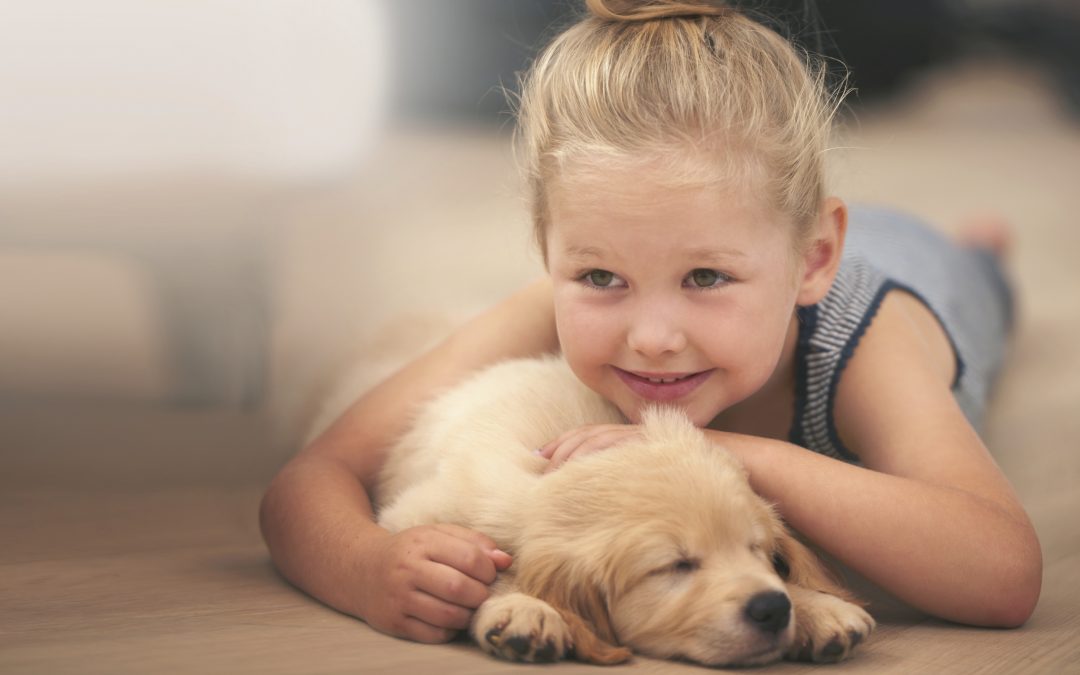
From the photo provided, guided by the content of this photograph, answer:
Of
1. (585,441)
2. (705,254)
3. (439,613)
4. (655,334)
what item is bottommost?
(439,613)

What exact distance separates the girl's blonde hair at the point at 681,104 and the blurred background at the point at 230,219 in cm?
25

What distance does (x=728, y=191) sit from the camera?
1.48 metres

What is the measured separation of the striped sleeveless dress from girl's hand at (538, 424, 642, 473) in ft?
1.81

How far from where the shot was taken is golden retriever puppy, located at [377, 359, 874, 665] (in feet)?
4.06

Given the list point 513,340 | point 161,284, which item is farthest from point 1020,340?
point 161,284

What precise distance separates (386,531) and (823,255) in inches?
30.4

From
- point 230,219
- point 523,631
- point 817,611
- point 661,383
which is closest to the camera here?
point 523,631

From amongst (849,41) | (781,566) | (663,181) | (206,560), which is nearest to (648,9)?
(663,181)

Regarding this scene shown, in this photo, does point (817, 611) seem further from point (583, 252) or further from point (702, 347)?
point (583, 252)

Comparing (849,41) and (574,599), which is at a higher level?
(849,41)

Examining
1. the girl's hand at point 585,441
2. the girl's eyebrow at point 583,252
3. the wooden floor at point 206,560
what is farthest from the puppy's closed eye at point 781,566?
the girl's eyebrow at point 583,252

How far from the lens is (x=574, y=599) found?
4.19 feet

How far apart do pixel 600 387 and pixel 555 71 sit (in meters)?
0.47

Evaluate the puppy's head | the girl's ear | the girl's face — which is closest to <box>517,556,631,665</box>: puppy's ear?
the puppy's head
